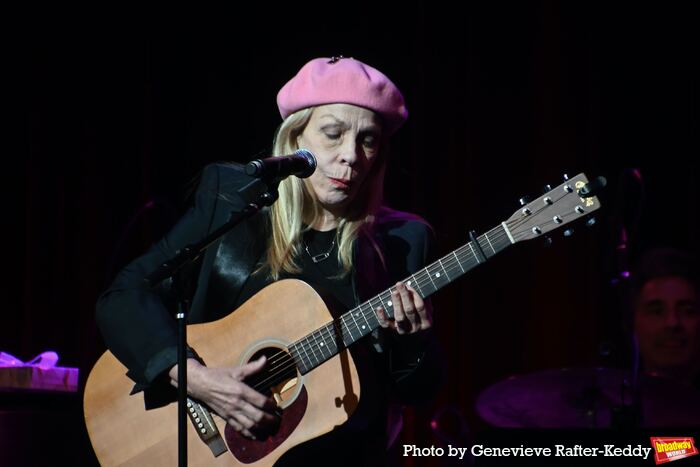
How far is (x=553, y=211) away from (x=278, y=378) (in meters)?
1.12

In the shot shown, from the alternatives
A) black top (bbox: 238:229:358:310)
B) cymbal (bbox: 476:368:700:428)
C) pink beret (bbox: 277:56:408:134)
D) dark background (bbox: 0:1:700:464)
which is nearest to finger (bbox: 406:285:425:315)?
black top (bbox: 238:229:358:310)

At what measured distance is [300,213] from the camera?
3.51 meters

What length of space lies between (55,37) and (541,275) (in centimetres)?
341

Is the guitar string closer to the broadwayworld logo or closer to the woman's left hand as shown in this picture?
the woman's left hand

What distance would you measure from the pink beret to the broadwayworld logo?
148 centimetres

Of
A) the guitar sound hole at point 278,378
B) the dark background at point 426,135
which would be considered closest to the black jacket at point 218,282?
the guitar sound hole at point 278,378

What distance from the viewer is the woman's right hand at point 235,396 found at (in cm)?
313

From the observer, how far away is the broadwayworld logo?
2797mm

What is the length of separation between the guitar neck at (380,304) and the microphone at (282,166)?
1.81ft

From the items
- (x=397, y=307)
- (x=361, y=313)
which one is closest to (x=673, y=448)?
(x=397, y=307)

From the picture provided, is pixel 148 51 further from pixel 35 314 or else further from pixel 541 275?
pixel 541 275

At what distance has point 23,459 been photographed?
11.9 feet

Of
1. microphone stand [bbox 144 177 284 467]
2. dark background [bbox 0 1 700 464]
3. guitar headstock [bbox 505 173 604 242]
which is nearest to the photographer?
microphone stand [bbox 144 177 284 467]

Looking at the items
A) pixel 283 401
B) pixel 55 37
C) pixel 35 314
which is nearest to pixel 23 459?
pixel 283 401
